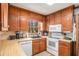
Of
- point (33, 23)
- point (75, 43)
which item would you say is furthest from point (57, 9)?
point (75, 43)

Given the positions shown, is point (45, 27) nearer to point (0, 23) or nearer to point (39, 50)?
point (39, 50)

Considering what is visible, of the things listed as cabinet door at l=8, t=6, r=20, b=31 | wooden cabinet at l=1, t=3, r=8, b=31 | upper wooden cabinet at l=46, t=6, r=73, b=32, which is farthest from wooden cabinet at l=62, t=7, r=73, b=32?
wooden cabinet at l=1, t=3, r=8, b=31

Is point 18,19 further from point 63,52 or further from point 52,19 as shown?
point 63,52

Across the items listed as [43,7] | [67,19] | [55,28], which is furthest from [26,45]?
[67,19]

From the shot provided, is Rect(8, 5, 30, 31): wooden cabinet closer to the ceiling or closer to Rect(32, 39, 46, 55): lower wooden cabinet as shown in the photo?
the ceiling

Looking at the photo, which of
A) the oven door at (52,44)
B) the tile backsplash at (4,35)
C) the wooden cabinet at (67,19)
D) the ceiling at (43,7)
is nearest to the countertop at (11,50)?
the tile backsplash at (4,35)

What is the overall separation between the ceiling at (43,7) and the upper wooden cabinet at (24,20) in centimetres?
8

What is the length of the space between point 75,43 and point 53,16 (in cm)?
45

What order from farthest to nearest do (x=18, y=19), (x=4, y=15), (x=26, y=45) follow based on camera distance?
(x=26, y=45) → (x=18, y=19) → (x=4, y=15)

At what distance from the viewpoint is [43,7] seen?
0.99 m

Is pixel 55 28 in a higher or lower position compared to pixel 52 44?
higher

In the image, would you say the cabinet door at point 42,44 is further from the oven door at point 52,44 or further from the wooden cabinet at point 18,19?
the wooden cabinet at point 18,19

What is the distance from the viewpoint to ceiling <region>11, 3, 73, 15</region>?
95 cm

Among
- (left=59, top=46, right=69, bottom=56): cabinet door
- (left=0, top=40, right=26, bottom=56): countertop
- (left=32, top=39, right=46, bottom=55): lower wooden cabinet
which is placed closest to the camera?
(left=0, top=40, right=26, bottom=56): countertop
